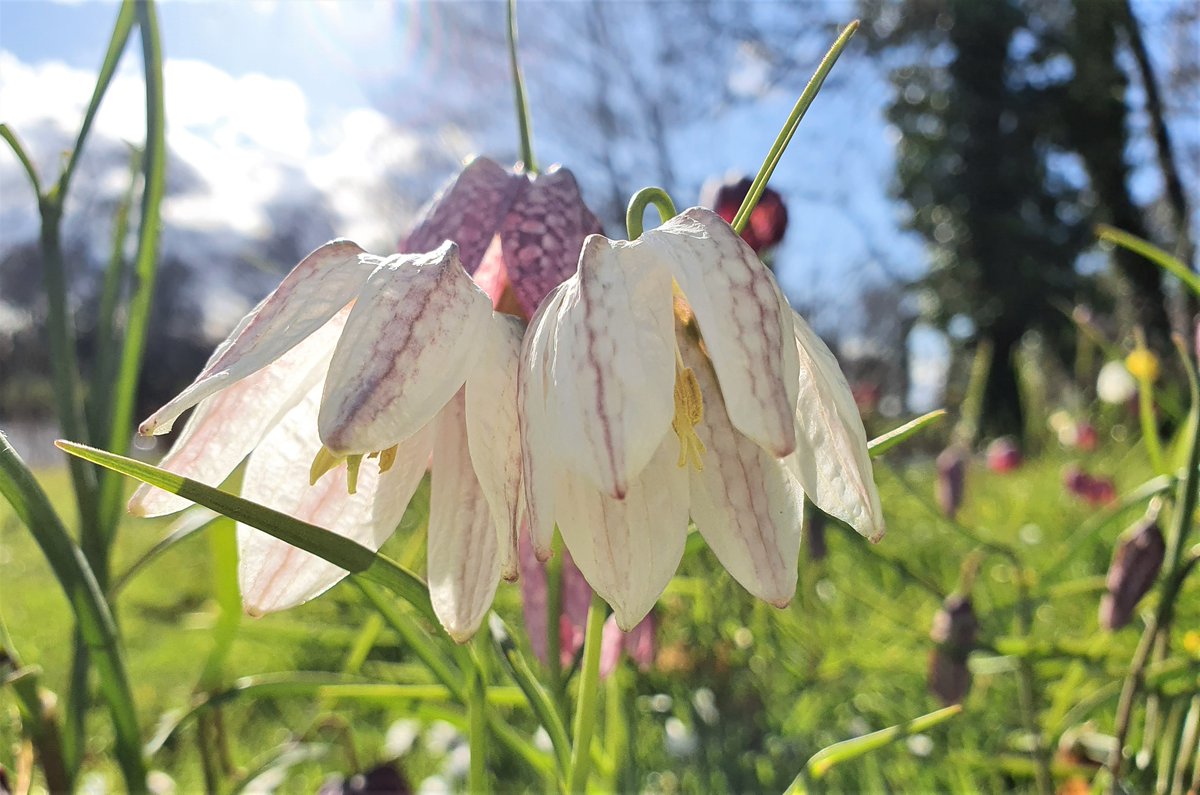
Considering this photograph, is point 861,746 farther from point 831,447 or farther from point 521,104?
point 521,104

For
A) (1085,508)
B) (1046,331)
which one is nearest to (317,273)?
(1085,508)

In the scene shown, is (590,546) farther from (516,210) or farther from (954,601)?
(954,601)

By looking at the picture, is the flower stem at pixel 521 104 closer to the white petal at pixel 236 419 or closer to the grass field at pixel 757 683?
the white petal at pixel 236 419

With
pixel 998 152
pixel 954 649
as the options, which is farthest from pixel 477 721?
pixel 998 152

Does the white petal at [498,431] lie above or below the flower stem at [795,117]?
below

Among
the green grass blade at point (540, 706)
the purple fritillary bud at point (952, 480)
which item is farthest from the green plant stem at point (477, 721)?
the purple fritillary bud at point (952, 480)

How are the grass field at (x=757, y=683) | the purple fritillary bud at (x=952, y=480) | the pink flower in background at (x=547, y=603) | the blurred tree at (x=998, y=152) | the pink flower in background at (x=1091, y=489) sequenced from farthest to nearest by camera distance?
the blurred tree at (x=998, y=152) < the pink flower in background at (x=1091, y=489) < the purple fritillary bud at (x=952, y=480) < the grass field at (x=757, y=683) < the pink flower in background at (x=547, y=603)

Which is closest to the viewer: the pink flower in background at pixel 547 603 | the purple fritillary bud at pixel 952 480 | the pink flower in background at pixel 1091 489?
the pink flower in background at pixel 547 603
